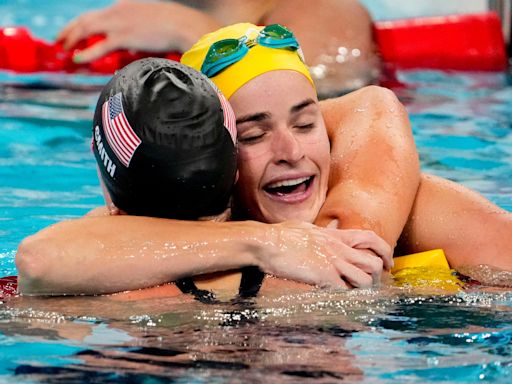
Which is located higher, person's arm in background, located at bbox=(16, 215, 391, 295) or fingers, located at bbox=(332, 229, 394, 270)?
person's arm in background, located at bbox=(16, 215, 391, 295)

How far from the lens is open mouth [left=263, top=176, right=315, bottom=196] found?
3.96 m

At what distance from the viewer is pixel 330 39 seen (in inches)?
344

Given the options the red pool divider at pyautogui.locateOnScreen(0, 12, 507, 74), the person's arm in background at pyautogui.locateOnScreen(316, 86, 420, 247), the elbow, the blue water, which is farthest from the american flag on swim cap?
the red pool divider at pyautogui.locateOnScreen(0, 12, 507, 74)

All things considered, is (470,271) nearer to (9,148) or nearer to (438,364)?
(438,364)

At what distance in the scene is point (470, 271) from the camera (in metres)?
4.10

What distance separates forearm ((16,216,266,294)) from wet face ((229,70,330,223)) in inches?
18.1

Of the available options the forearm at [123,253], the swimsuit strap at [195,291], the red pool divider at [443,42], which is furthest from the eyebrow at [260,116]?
the red pool divider at [443,42]

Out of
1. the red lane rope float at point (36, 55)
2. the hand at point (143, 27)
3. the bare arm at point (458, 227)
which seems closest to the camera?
the bare arm at point (458, 227)

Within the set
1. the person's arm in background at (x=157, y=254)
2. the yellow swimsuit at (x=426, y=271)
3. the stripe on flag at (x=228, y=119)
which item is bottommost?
Answer: the yellow swimsuit at (x=426, y=271)

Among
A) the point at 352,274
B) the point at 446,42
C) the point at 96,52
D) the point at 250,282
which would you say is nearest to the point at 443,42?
the point at 446,42

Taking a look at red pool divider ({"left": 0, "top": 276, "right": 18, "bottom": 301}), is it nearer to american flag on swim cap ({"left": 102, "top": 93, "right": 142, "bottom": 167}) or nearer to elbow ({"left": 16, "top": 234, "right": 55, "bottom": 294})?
elbow ({"left": 16, "top": 234, "right": 55, "bottom": 294})

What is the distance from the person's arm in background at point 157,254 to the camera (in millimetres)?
3391

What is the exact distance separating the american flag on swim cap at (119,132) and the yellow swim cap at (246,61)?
0.65 meters

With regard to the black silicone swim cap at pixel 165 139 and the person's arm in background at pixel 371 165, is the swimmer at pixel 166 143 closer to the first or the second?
the black silicone swim cap at pixel 165 139
